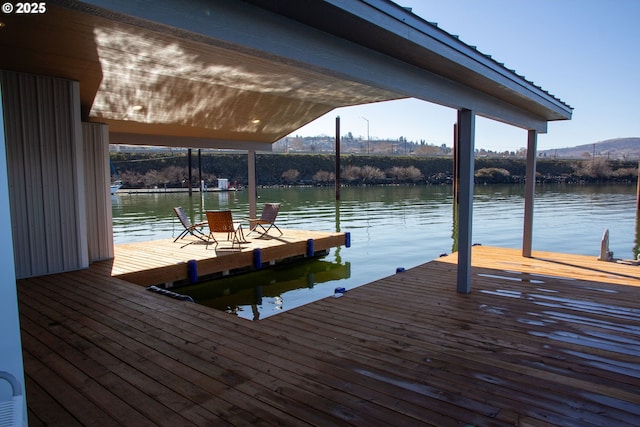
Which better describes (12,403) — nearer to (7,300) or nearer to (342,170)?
(7,300)

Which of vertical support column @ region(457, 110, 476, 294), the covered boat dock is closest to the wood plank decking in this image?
the covered boat dock

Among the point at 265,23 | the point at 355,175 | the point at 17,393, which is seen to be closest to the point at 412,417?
the point at 17,393

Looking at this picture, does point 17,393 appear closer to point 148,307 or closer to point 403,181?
point 148,307

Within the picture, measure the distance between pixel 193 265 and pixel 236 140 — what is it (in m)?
4.52

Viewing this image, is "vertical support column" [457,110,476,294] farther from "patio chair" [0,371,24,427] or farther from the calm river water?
"patio chair" [0,371,24,427]

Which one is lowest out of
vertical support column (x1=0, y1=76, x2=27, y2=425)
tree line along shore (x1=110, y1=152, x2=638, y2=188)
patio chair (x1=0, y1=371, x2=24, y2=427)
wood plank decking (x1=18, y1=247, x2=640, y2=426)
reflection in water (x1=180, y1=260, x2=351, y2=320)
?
reflection in water (x1=180, y1=260, x2=351, y2=320)

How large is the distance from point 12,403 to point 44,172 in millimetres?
4666

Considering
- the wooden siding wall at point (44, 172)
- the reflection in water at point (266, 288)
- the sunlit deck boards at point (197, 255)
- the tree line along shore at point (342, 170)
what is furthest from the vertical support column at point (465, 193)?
the tree line along shore at point (342, 170)

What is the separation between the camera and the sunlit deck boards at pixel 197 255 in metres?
5.76

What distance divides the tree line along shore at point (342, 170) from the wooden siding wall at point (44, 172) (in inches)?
1388

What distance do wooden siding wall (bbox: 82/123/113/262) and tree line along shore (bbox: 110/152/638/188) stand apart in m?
34.1

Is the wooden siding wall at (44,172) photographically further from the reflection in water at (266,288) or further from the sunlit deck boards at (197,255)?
the reflection in water at (266,288)

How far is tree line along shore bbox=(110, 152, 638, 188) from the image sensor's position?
41.5 m

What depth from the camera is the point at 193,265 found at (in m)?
6.27
